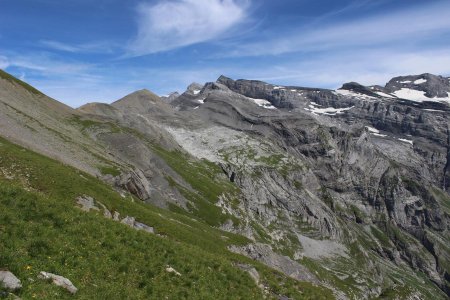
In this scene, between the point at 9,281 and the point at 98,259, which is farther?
the point at 98,259

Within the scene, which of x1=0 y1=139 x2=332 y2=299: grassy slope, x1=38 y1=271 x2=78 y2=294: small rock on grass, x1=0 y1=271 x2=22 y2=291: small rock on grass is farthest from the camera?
x1=0 y1=139 x2=332 y2=299: grassy slope

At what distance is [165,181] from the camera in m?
119

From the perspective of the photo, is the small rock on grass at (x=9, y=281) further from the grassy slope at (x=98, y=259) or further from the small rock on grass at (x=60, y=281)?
the small rock on grass at (x=60, y=281)

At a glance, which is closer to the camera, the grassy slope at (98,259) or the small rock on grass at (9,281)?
the small rock on grass at (9,281)

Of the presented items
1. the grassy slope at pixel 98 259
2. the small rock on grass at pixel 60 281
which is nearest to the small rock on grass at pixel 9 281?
the grassy slope at pixel 98 259

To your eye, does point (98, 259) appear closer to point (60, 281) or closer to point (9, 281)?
point (60, 281)

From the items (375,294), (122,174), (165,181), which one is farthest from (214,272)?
(375,294)

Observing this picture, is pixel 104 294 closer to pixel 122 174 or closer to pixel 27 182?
pixel 27 182

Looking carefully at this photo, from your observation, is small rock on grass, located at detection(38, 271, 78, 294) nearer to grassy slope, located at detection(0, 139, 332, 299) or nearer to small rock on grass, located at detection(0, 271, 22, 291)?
grassy slope, located at detection(0, 139, 332, 299)

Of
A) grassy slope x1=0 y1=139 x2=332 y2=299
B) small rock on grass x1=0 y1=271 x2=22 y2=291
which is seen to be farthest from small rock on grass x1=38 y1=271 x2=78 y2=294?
small rock on grass x1=0 y1=271 x2=22 y2=291

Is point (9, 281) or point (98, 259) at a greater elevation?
point (9, 281)

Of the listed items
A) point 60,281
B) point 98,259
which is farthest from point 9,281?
point 98,259

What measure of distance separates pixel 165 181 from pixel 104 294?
9938cm

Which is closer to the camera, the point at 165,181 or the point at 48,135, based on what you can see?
the point at 48,135
